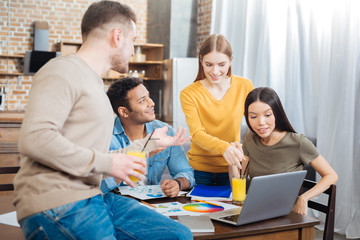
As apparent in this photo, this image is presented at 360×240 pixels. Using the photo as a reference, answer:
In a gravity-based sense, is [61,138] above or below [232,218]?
above

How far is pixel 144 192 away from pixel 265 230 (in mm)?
612

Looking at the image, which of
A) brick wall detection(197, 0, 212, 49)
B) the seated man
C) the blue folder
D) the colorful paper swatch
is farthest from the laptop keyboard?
brick wall detection(197, 0, 212, 49)

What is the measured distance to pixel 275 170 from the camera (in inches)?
88.0

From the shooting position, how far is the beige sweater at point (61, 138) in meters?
1.10

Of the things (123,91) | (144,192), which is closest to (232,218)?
(144,192)

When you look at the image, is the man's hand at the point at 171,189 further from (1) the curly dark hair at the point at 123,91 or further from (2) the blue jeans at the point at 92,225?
(1) the curly dark hair at the point at 123,91

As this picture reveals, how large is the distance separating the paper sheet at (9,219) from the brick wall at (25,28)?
15.9 ft

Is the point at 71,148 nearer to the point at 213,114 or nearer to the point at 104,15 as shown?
the point at 104,15

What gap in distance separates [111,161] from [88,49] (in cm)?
36

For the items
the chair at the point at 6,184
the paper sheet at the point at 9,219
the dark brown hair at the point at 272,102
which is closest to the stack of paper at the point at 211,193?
the dark brown hair at the point at 272,102

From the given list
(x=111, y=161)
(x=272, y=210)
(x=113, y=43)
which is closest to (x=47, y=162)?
(x=111, y=161)

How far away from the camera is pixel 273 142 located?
2.27 metres

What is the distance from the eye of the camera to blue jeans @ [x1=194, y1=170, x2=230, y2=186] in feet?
8.03

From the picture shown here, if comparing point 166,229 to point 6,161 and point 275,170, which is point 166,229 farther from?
point 6,161
